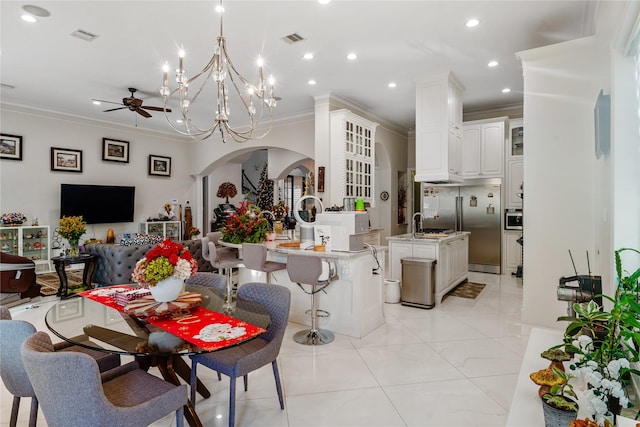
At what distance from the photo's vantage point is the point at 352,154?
6.07 meters

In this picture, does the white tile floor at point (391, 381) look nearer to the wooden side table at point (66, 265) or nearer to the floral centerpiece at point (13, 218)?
the wooden side table at point (66, 265)

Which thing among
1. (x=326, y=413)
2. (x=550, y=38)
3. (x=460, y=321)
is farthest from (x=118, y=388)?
(x=550, y=38)

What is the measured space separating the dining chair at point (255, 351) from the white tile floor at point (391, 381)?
194 mm

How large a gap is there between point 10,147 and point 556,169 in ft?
28.1

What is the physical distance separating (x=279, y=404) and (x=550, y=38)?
4.62 meters

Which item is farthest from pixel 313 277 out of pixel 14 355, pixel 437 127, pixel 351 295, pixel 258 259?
pixel 437 127

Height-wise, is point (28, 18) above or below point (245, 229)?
above

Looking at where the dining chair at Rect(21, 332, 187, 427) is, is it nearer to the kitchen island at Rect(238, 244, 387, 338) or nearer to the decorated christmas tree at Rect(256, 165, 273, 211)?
the kitchen island at Rect(238, 244, 387, 338)

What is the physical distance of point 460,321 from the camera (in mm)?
4039

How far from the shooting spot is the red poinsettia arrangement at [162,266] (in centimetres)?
206

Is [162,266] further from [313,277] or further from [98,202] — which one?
[98,202]

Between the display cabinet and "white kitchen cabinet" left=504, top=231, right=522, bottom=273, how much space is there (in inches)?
283

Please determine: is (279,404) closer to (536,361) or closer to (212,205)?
(536,361)

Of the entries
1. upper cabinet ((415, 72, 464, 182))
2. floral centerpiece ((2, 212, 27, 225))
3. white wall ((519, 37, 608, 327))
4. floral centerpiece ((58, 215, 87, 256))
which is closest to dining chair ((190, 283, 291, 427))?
white wall ((519, 37, 608, 327))
